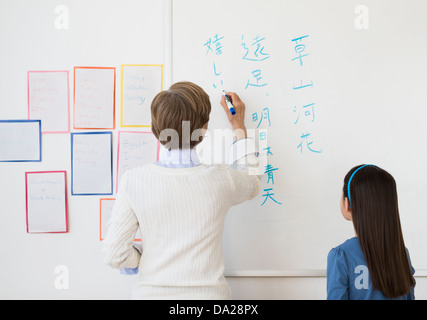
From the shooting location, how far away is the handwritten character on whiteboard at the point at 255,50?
1.45 meters

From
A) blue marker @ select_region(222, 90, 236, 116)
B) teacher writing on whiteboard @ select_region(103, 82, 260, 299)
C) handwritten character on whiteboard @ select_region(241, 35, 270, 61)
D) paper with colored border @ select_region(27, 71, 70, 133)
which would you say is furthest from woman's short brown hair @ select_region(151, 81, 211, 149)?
paper with colored border @ select_region(27, 71, 70, 133)

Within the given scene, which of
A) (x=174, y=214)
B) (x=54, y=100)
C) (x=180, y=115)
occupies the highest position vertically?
(x=54, y=100)

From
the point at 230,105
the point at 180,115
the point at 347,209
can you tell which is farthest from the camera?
the point at 230,105

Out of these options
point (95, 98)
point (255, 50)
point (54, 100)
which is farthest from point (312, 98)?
point (54, 100)

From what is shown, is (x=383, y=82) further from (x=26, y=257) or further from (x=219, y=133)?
(x=26, y=257)

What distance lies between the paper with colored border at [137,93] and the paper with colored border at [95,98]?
1.7 inches

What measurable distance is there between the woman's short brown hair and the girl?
492 mm

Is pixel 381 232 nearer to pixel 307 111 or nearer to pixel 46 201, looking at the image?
pixel 307 111

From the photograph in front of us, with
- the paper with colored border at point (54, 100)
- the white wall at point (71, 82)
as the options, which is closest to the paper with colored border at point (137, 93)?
the white wall at point (71, 82)

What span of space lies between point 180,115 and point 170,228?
1.00 ft

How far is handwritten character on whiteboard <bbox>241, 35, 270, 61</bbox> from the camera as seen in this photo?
4.75 ft

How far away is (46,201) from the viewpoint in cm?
149

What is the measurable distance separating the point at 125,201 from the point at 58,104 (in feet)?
2.18
